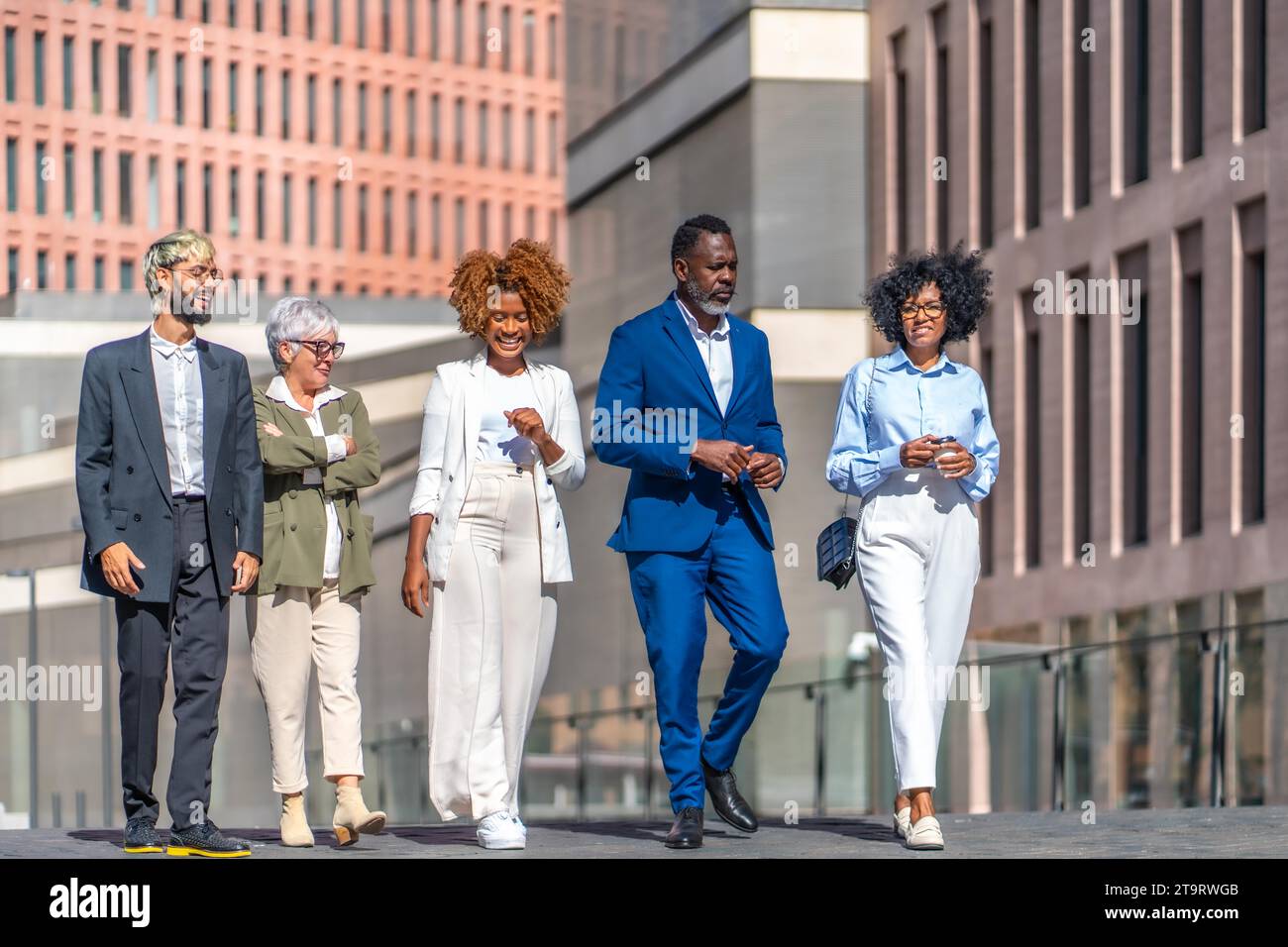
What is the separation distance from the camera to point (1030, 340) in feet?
107

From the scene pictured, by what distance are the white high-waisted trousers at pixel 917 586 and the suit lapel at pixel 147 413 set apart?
243 centimetres

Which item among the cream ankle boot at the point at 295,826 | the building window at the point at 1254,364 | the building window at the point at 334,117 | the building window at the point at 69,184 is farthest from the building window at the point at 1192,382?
the building window at the point at 334,117

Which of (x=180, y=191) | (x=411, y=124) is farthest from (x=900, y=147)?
(x=411, y=124)

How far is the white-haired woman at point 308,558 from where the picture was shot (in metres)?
8.91

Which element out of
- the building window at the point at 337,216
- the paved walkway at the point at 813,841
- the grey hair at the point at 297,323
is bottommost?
the paved walkway at the point at 813,841

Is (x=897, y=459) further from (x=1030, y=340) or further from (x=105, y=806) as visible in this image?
(x=105, y=806)

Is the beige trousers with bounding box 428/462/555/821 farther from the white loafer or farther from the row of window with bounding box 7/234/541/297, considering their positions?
the row of window with bounding box 7/234/541/297

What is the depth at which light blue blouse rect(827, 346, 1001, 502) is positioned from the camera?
8.86 metres

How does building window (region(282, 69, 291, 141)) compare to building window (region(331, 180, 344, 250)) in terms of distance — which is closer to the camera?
building window (region(331, 180, 344, 250))

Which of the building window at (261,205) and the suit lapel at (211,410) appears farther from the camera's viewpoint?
the building window at (261,205)

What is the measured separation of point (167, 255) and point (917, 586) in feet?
9.17

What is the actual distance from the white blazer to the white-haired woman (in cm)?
36

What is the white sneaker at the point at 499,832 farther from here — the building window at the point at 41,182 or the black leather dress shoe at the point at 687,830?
the building window at the point at 41,182

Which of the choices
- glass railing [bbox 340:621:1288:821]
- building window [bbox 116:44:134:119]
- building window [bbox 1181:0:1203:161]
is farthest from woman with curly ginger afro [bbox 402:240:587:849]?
building window [bbox 116:44:134:119]
